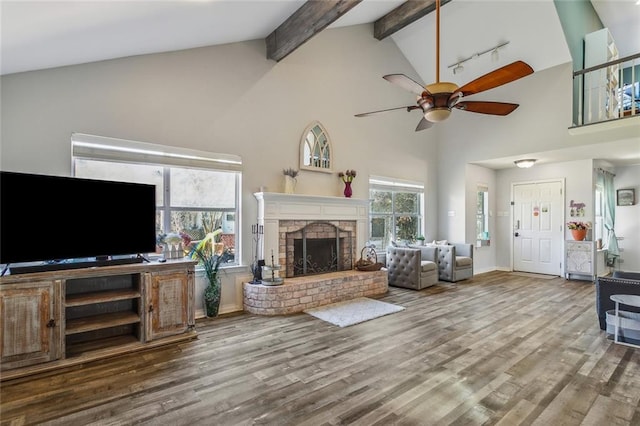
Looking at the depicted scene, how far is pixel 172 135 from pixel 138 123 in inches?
15.3

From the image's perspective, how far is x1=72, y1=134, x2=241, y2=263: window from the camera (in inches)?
137

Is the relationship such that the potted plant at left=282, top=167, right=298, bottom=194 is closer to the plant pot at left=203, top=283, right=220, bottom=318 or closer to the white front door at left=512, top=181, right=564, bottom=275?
the plant pot at left=203, top=283, right=220, bottom=318

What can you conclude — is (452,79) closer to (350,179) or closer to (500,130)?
(500,130)

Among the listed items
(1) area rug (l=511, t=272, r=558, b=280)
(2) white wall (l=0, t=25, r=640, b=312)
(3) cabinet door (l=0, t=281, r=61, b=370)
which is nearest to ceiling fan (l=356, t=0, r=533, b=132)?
(2) white wall (l=0, t=25, r=640, b=312)

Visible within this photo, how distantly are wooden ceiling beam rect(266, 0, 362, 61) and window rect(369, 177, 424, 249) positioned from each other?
3.01 metres

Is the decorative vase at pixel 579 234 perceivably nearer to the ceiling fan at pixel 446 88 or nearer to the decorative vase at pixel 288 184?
the ceiling fan at pixel 446 88

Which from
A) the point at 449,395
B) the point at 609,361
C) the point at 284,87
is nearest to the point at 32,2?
the point at 284,87

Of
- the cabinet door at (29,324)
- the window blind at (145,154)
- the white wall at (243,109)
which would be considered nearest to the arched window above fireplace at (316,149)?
the white wall at (243,109)

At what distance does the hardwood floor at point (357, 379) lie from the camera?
6.90 ft

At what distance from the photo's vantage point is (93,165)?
3.51 m

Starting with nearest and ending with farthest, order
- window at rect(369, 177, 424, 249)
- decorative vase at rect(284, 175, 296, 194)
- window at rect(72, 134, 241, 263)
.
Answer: window at rect(72, 134, 241, 263), decorative vase at rect(284, 175, 296, 194), window at rect(369, 177, 424, 249)

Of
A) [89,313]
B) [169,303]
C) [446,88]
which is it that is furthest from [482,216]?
[89,313]

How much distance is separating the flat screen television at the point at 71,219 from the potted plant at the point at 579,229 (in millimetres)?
7822

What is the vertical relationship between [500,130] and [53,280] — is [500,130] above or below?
above
